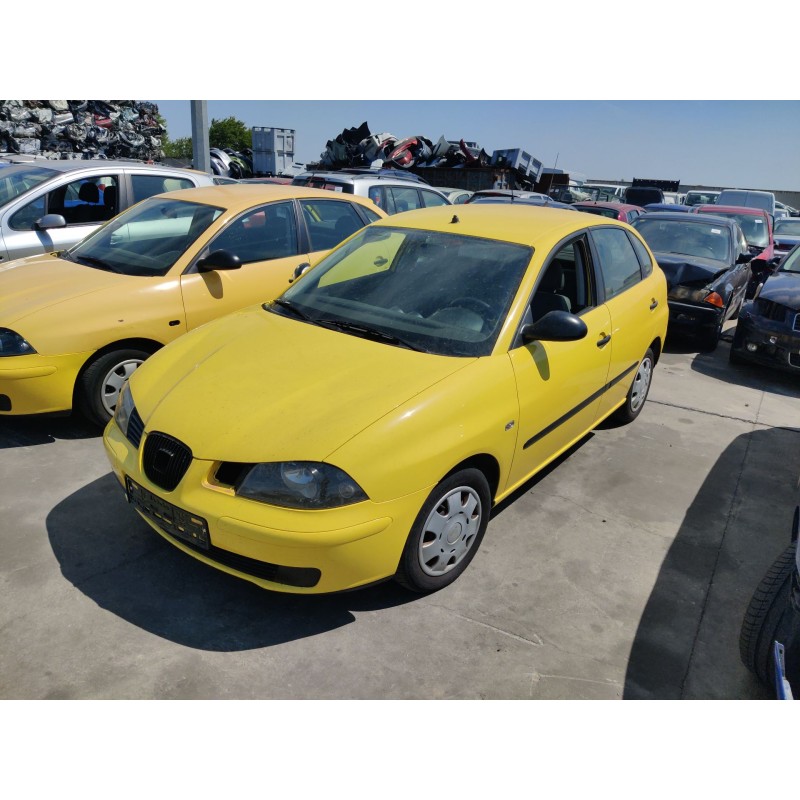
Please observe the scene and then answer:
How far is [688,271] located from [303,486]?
655 centimetres

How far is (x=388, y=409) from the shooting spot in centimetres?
278

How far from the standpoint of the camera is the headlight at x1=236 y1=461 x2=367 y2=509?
262 centimetres

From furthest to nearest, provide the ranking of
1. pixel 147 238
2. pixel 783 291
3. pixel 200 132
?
pixel 200 132 < pixel 783 291 < pixel 147 238

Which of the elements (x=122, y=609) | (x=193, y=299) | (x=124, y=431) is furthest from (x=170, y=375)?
(x=193, y=299)

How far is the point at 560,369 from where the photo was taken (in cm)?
362

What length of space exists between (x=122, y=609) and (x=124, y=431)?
0.82 metres

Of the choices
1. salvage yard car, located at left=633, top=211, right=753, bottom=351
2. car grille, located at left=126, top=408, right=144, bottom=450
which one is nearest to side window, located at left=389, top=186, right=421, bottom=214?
salvage yard car, located at left=633, top=211, right=753, bottom=351

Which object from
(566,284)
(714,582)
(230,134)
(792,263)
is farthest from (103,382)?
(230,134)

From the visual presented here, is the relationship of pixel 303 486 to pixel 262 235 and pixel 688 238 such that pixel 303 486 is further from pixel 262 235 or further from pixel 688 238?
pixel 688 238

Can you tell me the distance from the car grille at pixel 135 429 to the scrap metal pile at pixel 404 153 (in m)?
18.4

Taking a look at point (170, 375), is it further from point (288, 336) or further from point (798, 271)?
point (798, 271)

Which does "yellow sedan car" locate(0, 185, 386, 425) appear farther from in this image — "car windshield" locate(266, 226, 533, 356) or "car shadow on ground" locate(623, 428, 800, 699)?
"car shadow on ground" locate(623, 428, 800, 699)

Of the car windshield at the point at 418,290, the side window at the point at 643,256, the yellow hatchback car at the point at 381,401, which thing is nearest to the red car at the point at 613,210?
the side window at the point at 643,256

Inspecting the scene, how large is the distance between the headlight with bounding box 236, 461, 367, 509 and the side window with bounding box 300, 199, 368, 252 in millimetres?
3391
